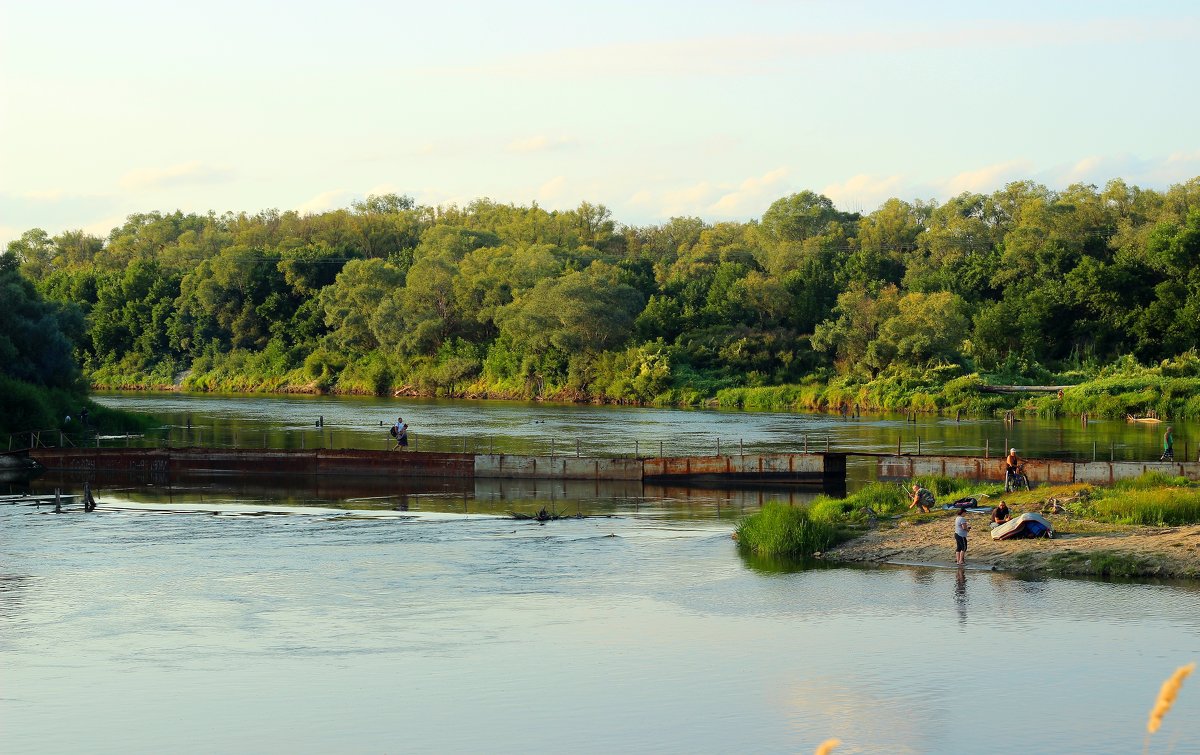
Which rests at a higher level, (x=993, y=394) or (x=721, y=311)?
(x=721, y=311)

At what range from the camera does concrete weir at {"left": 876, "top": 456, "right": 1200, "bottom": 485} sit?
49.9 metres

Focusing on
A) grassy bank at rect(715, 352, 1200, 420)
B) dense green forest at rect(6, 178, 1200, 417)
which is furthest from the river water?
grassy bank at rect(715, 352, 1200, 420)

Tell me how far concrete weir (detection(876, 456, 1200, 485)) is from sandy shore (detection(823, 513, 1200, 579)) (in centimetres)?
1223

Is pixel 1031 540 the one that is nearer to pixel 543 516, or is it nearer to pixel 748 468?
pixel 543 516

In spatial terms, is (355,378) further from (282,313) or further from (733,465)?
(733,465)

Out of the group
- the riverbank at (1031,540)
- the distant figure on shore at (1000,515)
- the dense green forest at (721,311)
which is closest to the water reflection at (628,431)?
the dense green forest at (721,311)

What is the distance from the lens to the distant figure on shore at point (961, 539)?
34.9 meters

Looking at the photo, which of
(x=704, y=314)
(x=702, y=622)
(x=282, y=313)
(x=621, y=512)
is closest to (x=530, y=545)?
(x=621, y=512)

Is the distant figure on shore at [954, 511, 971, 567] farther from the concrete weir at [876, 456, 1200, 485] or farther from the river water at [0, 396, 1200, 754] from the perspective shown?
the concrete weir at [876, 456, 1200, 485]

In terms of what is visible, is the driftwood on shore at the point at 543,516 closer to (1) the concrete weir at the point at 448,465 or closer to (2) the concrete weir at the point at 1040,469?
(1) the concrete weir at the point at 448,465

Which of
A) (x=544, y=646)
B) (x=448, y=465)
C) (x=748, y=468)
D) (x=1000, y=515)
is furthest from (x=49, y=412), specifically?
(x=1000, y=515)

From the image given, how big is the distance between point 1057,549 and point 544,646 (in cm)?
1471

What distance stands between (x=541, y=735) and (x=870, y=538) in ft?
59.6

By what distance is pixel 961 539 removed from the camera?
35.2m
